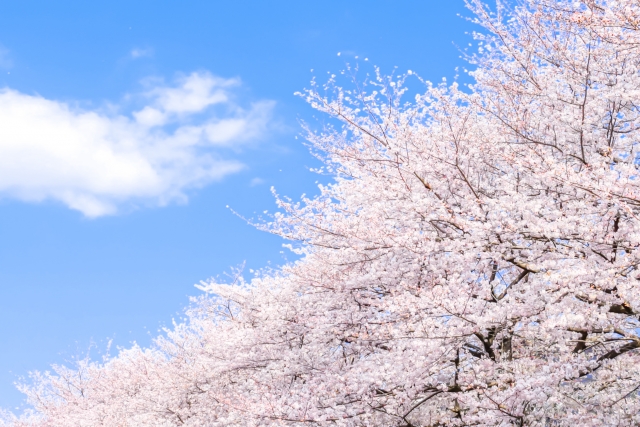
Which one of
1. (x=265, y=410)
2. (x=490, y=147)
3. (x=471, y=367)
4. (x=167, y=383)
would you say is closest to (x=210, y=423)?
(x=167, y=383)

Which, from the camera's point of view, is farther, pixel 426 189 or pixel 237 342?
pixel 237 342

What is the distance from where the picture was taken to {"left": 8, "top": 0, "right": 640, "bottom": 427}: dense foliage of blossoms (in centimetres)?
702

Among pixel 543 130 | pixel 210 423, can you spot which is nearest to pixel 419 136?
pixel 543 130

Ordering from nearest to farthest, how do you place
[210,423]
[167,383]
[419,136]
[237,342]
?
[419,136], [237,342], [210,423], [167,383]

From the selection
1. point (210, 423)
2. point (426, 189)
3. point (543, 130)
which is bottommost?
point (210, 423)

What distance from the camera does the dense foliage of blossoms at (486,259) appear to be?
702 cm

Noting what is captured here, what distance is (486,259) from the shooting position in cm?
811

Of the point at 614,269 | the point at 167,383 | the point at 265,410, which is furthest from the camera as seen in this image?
the point at 167,383

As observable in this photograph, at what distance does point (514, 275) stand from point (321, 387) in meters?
3.70

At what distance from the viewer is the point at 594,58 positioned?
352 inches

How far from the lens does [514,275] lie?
9.70 m

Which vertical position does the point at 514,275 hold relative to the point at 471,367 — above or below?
above

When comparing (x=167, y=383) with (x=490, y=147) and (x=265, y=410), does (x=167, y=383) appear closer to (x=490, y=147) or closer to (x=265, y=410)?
(x=265, y=410)

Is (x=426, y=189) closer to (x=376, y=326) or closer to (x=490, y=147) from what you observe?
(x=490, y=147)
